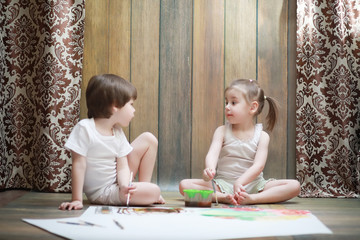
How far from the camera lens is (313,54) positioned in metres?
2.32

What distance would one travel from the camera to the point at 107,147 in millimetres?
1738

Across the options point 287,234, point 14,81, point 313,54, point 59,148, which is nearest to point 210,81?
point 313,54

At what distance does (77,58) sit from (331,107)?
1305mm

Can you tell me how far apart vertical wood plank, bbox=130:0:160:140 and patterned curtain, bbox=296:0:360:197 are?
29.0 inches

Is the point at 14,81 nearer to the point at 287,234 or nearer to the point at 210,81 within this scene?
the point at 210,81

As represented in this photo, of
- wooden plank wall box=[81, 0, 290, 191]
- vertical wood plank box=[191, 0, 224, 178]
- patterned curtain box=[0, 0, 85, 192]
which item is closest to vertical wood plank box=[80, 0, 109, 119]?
wooden plank wall box=[81, 0, 290, 191]

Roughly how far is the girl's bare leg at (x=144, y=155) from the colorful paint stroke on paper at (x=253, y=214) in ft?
1.34

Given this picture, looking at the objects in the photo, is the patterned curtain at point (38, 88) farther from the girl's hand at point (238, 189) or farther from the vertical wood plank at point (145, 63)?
the girl's hand at point (238, 189)

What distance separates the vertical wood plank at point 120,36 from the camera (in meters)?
2.38

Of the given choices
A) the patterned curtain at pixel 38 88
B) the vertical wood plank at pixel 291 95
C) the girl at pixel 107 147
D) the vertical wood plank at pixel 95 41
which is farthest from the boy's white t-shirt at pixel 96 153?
the vertical wood plank at pixel 291 95

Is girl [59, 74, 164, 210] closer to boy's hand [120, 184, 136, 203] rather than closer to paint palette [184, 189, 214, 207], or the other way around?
boy's hand [120, 184, 136, 203]

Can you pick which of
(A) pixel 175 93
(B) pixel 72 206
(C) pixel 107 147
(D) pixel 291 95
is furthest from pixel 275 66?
(B) pixel 72 206

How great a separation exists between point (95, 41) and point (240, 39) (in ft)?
2.51

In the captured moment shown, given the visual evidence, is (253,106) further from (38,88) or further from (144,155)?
(38,88)
